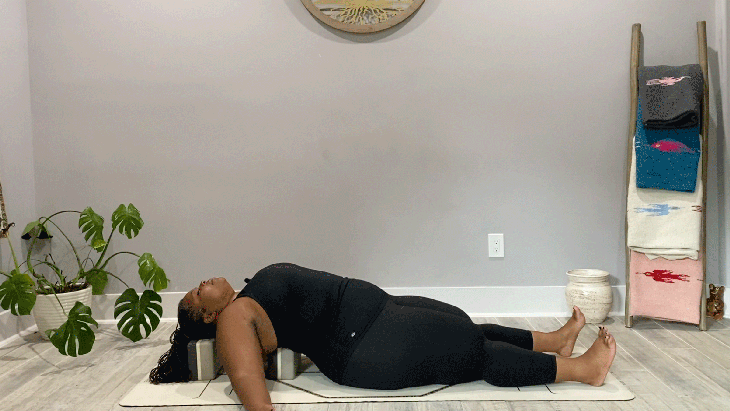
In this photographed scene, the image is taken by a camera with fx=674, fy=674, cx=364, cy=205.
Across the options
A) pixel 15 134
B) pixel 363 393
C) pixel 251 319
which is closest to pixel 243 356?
pixel 251 319

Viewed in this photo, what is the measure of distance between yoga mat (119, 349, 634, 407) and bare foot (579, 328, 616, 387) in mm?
28

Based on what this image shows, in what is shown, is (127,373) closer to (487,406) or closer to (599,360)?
(487,406)

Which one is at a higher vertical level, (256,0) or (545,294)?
(256,0)

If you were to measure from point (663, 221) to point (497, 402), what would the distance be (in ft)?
4.43

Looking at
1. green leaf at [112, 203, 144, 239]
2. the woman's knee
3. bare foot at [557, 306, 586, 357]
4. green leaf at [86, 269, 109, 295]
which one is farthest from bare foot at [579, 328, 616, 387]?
green leaf at [86, 269, 109, 295]

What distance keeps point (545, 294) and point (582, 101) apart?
3.01 ft

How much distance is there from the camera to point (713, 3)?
3072mm

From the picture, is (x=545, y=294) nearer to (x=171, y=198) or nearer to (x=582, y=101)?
(x=582, y=101)

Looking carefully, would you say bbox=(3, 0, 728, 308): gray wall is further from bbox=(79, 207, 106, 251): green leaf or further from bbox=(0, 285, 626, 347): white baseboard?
bbox=(79, 207, 106, 251): green leaf

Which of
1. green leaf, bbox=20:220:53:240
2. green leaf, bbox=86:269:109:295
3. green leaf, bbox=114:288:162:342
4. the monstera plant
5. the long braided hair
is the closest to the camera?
the long braided hair

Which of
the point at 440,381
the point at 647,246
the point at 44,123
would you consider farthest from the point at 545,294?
the point at 44,123

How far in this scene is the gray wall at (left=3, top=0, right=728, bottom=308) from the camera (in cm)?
312

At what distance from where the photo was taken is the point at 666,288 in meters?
2.93

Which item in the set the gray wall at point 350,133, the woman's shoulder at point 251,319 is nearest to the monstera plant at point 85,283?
the gray wall at point 350,133
